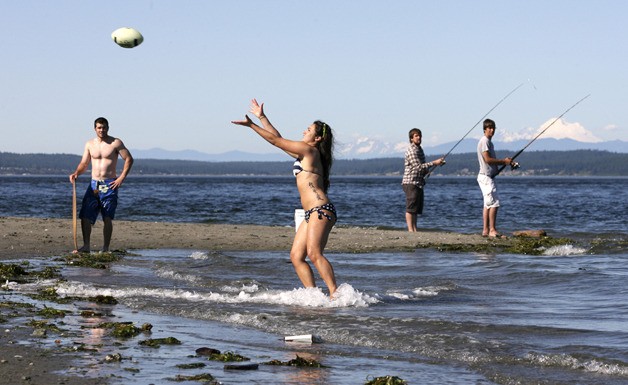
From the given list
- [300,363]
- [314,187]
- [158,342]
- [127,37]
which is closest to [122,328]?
[158,342]

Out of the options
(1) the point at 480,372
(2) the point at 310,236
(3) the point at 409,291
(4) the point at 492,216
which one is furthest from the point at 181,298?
(4) the point at 492,216

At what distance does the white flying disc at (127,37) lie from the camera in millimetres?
16234

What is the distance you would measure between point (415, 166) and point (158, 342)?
424 inches

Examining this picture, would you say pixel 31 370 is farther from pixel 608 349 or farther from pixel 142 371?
pixel 608 349

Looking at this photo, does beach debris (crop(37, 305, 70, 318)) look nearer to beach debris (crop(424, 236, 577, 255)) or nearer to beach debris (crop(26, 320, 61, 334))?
beach debris (crop(26, 320, 61, 334))

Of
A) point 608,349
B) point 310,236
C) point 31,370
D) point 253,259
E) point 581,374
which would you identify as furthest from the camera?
point 253,259

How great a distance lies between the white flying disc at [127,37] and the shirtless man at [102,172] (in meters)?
2.75

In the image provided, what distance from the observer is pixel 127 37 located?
16281mm

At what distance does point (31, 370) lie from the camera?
6.12 meters

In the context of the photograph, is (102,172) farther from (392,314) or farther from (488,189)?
(488,189)

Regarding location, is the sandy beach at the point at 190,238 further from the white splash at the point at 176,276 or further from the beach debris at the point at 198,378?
the beach debris at the point at 198,378

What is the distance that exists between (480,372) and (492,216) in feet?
37.1

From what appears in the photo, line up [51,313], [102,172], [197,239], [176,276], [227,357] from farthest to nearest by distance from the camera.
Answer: [197,239]
[102,172]
[176,276]
[51,313]
[227,357]

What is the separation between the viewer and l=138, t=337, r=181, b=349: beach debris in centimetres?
722
